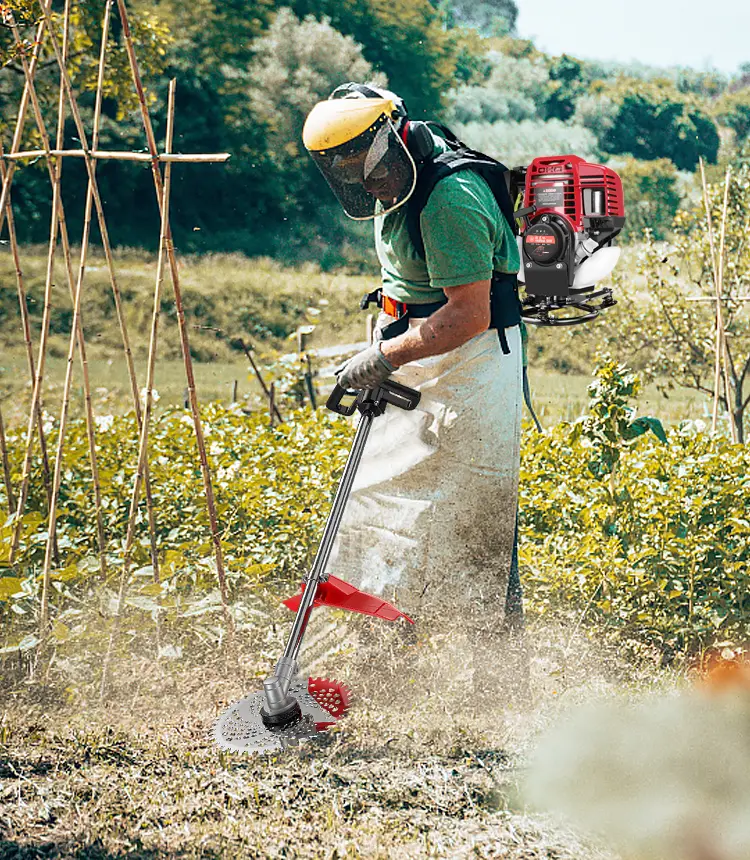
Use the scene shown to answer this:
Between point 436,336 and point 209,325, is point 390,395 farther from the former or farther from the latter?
point 209,325

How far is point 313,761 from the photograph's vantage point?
2.80m

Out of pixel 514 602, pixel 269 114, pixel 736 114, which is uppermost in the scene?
pixel 736 114

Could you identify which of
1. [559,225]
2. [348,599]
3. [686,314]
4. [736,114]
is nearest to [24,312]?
[348,599]

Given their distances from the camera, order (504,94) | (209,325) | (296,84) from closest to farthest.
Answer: (209,325) → (296,84) → (504,94)

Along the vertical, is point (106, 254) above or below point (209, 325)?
above

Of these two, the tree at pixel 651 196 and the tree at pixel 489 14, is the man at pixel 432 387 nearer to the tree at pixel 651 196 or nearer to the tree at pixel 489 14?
the tree at pixel 651 196

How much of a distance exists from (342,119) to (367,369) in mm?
656

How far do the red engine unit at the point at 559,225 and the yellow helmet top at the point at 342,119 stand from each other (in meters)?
0.61

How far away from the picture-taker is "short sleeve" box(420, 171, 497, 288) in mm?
2689

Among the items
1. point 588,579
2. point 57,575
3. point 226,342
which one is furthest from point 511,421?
point 226,342

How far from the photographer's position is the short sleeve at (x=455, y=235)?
8.82 feet

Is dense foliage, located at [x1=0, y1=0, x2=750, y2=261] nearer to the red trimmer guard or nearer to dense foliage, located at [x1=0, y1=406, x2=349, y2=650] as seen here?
dense foliage, located at [x1=0, y1=406, x2=349, y2=650]

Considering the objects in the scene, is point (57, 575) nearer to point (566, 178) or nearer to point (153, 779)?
point (153, 779)

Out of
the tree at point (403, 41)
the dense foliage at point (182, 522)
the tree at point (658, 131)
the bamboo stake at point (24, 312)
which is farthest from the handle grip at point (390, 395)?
the tree at point (658, 131)
